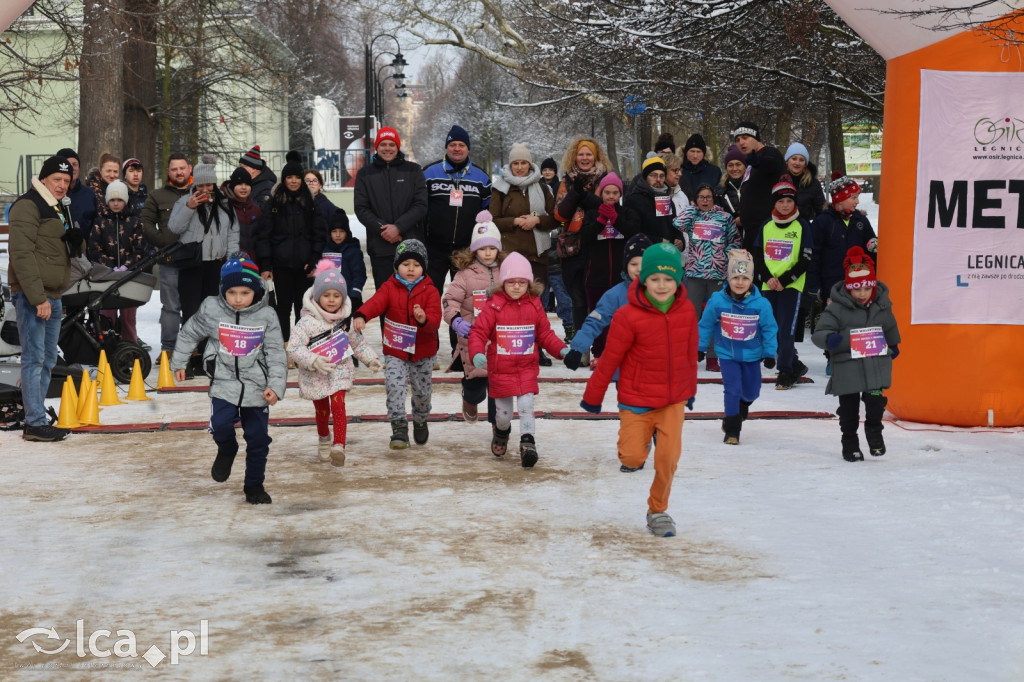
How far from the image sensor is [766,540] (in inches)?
257

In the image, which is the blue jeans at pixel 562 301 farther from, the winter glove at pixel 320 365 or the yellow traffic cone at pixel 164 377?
the winter glove at pixel 320 365

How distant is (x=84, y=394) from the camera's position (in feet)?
33.4

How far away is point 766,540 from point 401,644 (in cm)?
235

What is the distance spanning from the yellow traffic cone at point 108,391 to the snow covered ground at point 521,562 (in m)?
1.64

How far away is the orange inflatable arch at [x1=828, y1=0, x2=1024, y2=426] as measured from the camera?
9.23 meters

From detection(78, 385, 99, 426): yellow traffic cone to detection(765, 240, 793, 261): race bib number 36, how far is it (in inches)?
240

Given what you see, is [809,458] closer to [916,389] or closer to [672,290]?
[916,389]

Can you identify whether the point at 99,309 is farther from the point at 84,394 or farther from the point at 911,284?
the point at 911,284

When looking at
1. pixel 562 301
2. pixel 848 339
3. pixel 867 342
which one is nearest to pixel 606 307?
pixel 848 339

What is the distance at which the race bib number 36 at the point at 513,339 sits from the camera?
27.8 ft

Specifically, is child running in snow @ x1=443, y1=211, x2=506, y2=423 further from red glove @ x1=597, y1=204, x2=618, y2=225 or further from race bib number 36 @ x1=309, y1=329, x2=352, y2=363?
red glove @ x1=597, y1=204, x2=618, y2=225

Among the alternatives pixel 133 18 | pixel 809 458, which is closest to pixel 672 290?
pixel 809 458

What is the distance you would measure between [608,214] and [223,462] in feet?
18.1

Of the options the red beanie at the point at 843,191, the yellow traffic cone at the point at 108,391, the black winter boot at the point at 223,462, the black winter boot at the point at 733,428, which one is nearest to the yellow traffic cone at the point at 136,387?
the yellow traffic cone at the point at 108,391
